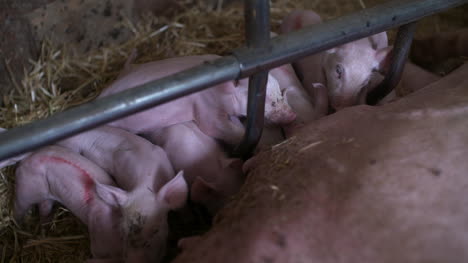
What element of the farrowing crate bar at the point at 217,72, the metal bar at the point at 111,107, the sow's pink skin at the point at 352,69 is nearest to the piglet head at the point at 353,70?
the sow's pink skin at the point at 352,69

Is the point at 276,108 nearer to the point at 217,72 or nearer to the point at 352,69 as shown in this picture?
the point at 352,69

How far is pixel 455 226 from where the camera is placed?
3.85 ft

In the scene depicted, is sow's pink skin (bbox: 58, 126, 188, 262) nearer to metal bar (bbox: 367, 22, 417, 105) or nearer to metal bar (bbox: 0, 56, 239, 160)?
metal bar (bbox: 0, 56, 239, 160)

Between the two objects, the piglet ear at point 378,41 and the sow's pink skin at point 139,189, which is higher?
the piglet ear at point 378,41

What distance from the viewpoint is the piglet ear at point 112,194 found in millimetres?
1655

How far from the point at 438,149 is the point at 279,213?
0.50 meters

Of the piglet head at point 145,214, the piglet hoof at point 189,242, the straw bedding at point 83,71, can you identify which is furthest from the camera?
the straw bedding at point 83,71

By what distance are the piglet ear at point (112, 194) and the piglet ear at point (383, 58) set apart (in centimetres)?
128

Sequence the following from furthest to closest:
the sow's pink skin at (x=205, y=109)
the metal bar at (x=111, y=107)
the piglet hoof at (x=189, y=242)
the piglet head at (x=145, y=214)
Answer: the sow's pink skin at (x=205, y=109) → the piglet head at (x=145, y=214) → the piglet hoof at (x=189, y=242) → the metal bar at (x=111, y=107)

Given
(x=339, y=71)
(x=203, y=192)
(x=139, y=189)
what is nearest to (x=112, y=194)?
(x=139, y=189)

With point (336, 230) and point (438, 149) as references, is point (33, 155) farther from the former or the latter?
point (438, 149)

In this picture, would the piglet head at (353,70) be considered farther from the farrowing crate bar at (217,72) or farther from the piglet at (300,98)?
the farrowing crate bar at (217,72)

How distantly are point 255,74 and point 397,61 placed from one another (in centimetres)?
78

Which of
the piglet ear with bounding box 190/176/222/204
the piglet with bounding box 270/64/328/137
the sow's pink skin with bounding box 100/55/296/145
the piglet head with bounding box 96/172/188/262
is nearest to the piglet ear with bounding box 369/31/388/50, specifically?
the piglet with bounding box 270/64/328/137
